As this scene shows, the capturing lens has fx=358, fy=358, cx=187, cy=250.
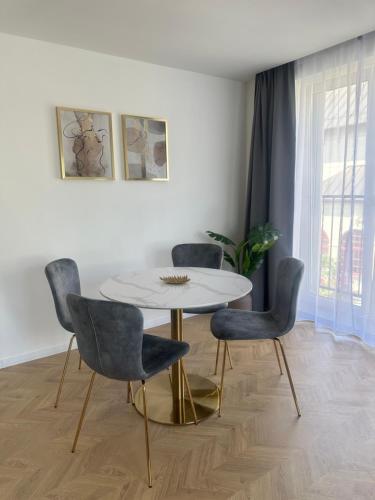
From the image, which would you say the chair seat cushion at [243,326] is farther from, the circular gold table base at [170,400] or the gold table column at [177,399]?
the circular gold table base at [170,400]

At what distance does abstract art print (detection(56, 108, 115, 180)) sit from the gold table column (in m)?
1.53

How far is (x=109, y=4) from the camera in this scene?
2189 millimetres

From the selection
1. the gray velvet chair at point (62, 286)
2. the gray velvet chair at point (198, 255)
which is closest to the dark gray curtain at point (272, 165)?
the gray velvet chair at point (198, 255)

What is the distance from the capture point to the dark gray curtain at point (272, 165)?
345 cm

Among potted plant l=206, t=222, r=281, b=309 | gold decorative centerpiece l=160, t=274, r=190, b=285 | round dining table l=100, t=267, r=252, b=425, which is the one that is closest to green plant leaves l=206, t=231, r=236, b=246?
potted plant l=206, t=222, r=281, b=309

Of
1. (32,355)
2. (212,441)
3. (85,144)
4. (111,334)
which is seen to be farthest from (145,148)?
(212,441)

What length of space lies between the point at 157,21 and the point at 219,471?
2728mm

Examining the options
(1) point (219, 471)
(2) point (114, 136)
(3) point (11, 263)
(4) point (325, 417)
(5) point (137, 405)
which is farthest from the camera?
(2) point (114, 136)

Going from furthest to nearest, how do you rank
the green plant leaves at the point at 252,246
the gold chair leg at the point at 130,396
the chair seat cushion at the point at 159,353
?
the green plant leaves at the point at 252,246 → the gold chair leg at the point at 130,396 → the chair seat cushion at the point at 159,353

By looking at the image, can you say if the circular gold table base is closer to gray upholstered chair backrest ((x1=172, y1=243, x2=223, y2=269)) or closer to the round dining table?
the round dining table

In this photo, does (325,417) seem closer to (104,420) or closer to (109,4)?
(104,420)

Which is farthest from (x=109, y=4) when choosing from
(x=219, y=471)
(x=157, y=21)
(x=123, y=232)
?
(x=219, y=471)

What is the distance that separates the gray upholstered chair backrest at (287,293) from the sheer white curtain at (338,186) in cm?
104

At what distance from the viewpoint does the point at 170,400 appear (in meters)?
2.32
